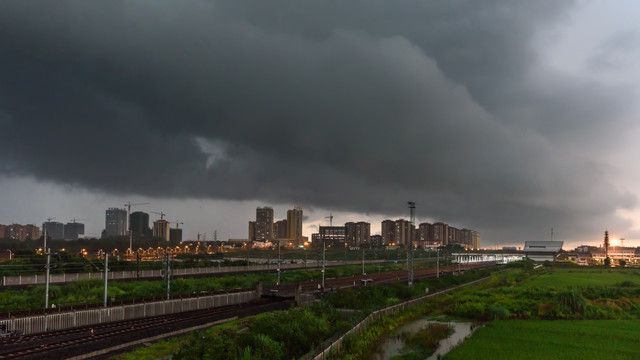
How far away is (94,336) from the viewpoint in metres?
44.9

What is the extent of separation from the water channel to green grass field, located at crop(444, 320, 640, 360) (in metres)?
1.41

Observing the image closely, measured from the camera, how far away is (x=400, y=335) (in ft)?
179

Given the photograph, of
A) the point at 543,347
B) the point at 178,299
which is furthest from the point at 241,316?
→ the point at 543,347

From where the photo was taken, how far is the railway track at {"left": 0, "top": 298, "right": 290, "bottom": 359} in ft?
124

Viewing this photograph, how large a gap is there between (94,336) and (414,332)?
3456 cm

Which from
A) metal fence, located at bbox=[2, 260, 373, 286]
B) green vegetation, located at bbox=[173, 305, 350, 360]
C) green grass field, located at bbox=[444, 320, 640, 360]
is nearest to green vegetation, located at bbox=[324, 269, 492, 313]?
green vegetation, located at bbox=[173, 305, 350, 360]

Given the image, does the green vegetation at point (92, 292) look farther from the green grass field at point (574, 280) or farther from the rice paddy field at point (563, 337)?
the green grass field at point (574, 280)

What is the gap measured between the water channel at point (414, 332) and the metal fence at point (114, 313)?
2834cm

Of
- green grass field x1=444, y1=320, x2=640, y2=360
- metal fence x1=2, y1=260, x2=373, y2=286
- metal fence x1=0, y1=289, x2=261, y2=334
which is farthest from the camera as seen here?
metal fence x1=2, y1=260, x2=373, y2=286

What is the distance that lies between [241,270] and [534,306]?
83.8m

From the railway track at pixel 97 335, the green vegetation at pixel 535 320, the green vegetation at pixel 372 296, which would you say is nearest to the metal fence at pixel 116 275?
the railway track at pixel 97 335

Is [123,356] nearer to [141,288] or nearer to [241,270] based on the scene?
[141,288]

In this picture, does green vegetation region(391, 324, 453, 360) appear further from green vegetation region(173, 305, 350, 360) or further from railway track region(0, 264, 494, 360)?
railway track region(0, 264, 494, 360)

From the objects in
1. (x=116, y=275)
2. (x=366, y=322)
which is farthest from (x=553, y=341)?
(x=116, y=275)
